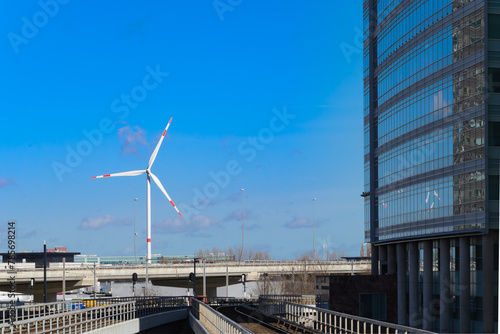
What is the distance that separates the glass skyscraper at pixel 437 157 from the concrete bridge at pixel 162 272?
37.0 m

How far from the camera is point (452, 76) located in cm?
5516

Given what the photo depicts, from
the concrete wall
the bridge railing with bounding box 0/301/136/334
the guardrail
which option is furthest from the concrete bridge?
the bridge railing with bounding box 0/301/136/334

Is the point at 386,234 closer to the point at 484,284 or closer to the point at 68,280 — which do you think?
the point at 484,284

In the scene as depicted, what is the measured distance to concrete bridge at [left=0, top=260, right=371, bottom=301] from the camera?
315ft

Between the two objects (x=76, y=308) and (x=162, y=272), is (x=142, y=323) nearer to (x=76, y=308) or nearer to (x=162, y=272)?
(x=76, y=308)

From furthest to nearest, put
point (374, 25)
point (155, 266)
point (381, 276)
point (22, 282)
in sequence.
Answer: point (155, 266)
point (22, 282)
point (374, 25)
point (381, 276)

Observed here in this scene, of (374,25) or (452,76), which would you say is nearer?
(452,76)

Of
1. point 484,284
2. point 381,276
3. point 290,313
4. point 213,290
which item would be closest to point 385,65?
point 381,276

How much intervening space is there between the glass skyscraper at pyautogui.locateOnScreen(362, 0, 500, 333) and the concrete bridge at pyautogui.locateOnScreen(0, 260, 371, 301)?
3699cm

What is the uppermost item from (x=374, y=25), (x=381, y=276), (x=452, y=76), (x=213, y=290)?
(x=374, y=25)

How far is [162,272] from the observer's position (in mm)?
107438

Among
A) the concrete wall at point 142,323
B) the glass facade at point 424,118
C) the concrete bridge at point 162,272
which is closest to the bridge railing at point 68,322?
the concrete wall at point 142,323

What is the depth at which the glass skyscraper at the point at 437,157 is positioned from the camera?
51.0 meters

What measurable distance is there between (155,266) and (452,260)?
59.7 meters
